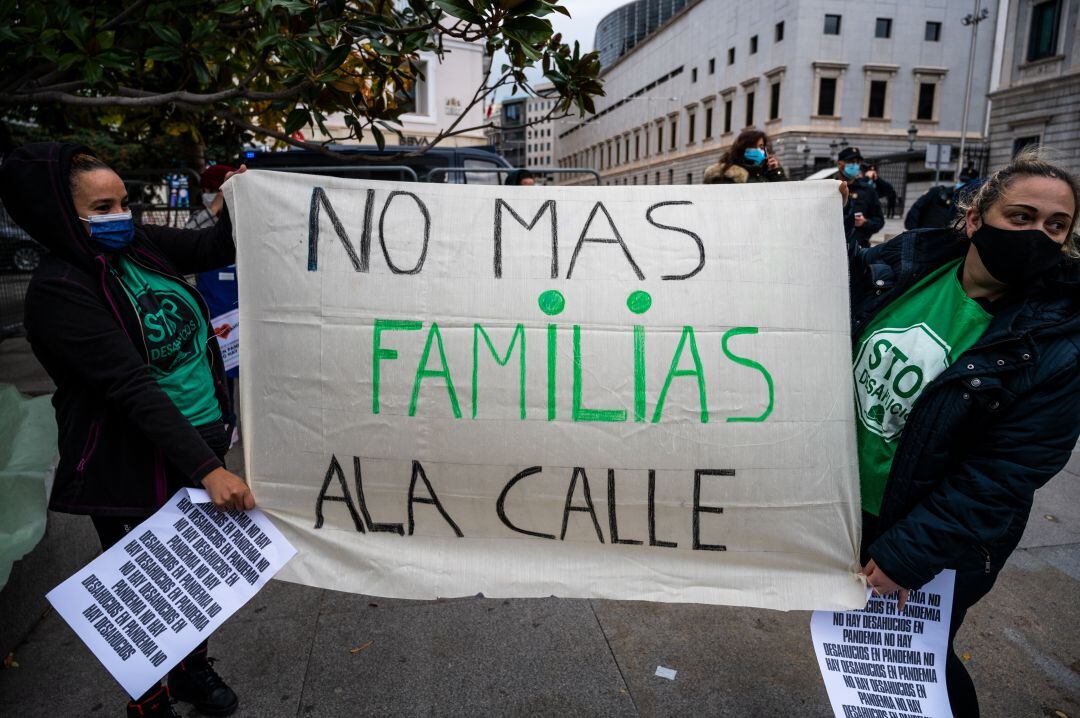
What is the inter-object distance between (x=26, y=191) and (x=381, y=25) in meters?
1.69

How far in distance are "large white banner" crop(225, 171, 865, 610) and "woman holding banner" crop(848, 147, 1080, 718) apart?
122mm

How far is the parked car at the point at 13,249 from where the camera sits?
6982mm

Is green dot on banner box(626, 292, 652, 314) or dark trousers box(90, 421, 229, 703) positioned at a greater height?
green dot on banner box(626, 292, 652, 314)

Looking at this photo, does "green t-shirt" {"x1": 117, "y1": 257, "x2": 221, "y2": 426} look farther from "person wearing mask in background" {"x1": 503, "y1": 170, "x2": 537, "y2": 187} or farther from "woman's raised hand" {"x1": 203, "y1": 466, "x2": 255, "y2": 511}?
"person wearing mask in background" {"x1": 503, "y1": 170, "x2": 537, "y2": 187}

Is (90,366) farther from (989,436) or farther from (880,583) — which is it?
(989,436)

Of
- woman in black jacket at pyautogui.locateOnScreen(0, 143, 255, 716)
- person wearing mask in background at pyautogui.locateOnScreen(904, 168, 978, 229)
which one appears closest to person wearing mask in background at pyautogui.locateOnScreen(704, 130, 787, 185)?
person wearing mask in background at pyautogui.locateOnScreen(904, 168, 978, 229)

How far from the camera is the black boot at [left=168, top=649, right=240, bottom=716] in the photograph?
87.2 inches

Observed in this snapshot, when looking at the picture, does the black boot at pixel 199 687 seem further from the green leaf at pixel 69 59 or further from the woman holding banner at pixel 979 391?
the green leaf at pixel 69 59

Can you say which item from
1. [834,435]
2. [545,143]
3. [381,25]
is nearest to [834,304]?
[834,435]

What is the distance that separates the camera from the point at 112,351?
170 cm

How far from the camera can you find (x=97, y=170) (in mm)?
1781

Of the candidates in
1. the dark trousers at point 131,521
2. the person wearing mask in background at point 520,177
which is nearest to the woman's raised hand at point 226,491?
the dark trousers at point 131,521

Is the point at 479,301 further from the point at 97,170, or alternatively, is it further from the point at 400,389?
the point at 97,170

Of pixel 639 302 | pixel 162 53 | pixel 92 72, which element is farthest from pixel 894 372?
pixel 162 53
